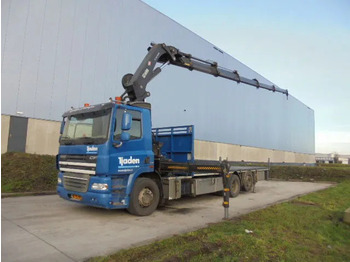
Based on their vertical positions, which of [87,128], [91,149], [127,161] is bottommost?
[127,161]

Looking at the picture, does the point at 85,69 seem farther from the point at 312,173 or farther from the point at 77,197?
the point at 312,173

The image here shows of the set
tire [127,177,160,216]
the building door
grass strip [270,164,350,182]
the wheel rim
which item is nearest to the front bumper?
tire [127,177,160,216]

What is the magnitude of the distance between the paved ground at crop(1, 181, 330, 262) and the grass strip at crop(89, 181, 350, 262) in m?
0.67

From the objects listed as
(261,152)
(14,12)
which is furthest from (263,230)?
(261,152)

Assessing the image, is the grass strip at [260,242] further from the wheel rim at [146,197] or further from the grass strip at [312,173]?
the grass strip at [312,173]

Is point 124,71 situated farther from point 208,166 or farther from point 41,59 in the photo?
point 208,166

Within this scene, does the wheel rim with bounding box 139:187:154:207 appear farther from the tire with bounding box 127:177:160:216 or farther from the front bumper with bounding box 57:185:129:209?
the front bumper with bounding box 57:185:129:209

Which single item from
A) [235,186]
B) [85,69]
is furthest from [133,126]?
[85,69]

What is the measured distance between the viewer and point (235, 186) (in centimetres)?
1205

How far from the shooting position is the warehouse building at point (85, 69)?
14297 millimetres

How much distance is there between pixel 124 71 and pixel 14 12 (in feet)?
23.5

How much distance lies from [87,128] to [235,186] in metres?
7.20

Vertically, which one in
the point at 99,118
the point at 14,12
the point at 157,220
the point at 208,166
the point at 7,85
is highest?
the point at 14,12

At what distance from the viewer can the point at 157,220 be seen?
23.8 feet
